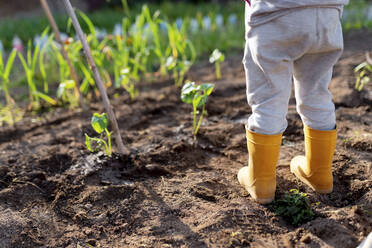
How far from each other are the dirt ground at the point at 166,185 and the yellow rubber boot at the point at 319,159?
0.19ft

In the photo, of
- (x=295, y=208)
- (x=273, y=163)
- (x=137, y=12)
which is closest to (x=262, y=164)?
(x=273, y=163)

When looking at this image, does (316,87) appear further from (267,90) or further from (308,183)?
(308,183)

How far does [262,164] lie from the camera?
59.2 inches

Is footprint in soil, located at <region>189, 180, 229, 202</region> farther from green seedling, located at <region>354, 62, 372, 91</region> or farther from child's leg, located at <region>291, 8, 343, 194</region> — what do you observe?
green seedling, located at <region>354, 62, 372, 91</region>

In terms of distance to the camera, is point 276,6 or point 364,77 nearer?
point 276,6

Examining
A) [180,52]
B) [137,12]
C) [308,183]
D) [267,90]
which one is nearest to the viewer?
[267,90]

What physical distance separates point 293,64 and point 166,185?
77 cm

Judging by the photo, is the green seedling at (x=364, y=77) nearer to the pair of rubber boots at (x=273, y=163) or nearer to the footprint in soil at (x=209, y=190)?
the pair of rubber boots at (x=273, y=163)

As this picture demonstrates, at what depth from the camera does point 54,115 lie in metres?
2.66

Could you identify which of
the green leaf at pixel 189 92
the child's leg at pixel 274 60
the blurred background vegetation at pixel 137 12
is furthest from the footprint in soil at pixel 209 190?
the blurred background vegetation at pixel 137 12

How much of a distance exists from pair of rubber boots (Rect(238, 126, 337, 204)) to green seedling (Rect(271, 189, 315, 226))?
0.19ft

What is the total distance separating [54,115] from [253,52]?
175 cm

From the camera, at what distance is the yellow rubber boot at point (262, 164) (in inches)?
57.6

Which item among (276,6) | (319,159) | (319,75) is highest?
(276,6)
